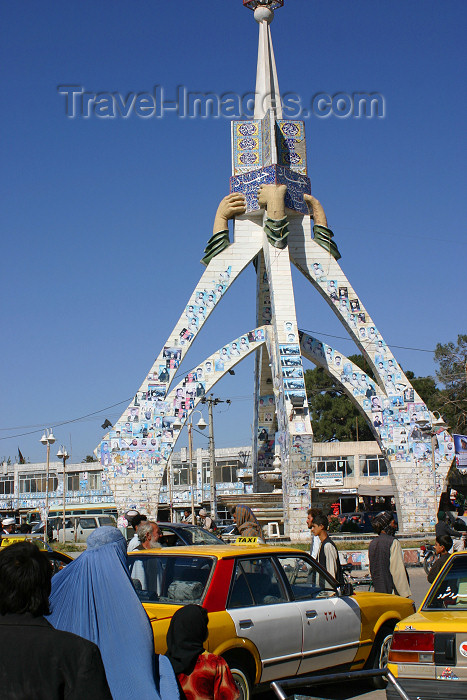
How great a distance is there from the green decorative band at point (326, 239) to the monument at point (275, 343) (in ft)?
0.11

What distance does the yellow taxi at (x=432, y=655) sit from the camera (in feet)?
16.8

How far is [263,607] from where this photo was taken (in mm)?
6102

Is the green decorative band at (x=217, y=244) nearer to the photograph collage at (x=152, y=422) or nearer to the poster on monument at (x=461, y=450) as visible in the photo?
the photograph collage at (x=152, y=422)

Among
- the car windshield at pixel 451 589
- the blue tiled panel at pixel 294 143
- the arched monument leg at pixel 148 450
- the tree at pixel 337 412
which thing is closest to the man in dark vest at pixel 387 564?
the car windshield at pixel 451 589

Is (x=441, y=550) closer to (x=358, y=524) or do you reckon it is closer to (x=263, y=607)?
(x=263, y=607)

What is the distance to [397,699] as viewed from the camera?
4895mm

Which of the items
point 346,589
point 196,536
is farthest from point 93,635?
point 196,536

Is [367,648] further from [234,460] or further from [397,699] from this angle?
[234,460]

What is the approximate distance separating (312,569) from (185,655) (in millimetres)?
3297

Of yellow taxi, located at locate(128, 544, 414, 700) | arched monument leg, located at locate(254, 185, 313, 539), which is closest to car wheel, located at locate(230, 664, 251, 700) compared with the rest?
yellow taxi, located at locate(128, 544, 414, 700)

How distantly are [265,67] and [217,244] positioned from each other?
6.29 metres

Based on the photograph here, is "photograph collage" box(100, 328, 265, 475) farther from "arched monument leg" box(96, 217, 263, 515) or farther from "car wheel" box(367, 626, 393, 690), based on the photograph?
"car wheel" box(367, 626, 393, 690)

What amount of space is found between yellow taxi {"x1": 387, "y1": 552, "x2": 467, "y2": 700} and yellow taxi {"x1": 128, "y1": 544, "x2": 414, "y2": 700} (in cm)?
103

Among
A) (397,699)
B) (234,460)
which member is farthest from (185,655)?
(234,460)
